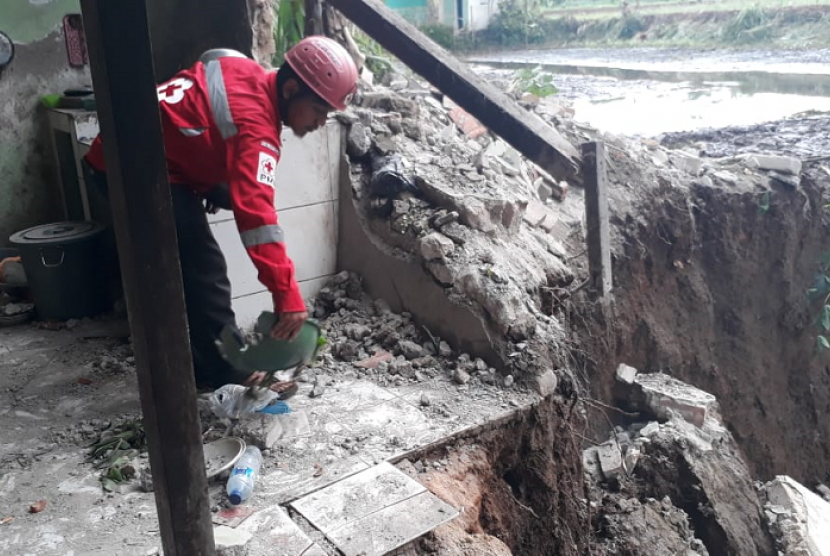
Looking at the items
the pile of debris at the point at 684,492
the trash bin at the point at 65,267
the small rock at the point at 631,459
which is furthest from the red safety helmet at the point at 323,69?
the small rock at the point at 631,459

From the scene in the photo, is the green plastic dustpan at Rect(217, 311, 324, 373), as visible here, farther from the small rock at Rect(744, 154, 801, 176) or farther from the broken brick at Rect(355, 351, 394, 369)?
the small rock at Rect(744, 154, 801, 176)

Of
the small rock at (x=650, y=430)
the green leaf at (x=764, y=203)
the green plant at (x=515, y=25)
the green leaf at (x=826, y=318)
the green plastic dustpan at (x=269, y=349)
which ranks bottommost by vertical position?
the small rock at (x=650, y=430)

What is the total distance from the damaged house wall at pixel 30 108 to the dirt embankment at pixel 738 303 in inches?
159

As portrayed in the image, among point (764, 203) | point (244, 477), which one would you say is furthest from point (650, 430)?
point (244, 477)

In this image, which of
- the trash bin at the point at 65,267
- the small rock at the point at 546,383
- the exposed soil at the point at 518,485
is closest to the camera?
the exposed soil at the point at 518,485

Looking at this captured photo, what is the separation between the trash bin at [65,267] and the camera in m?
4.15

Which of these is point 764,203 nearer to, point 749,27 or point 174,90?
point 174,90

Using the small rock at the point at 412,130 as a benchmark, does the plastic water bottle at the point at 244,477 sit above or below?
below

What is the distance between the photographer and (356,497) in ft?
9.20

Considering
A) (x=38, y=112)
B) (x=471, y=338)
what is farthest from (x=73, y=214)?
(x=471, y=338)

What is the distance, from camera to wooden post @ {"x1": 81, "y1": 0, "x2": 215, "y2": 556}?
168cm

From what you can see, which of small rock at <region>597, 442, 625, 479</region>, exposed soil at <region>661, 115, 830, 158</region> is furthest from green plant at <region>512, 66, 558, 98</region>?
small rock at <region>597, 442, 625, 479</region>

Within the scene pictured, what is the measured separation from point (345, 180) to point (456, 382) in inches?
59.1

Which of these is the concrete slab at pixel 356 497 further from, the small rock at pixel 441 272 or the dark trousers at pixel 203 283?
the small rock at pixel 441 272
